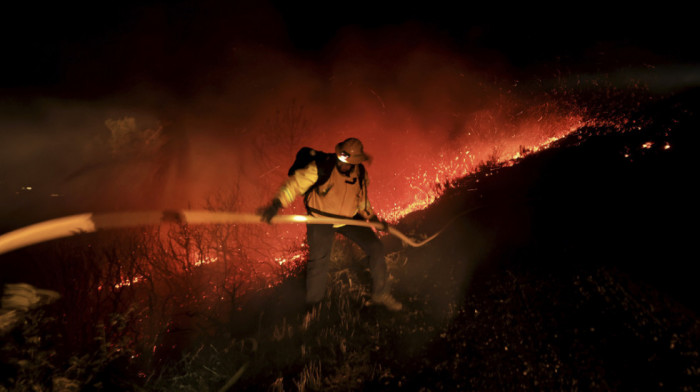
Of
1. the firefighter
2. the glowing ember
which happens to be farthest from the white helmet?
the glowing ember

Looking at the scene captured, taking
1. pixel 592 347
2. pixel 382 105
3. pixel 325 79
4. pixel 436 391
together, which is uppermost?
pixel 325 79

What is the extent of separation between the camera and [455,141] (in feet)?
64.4

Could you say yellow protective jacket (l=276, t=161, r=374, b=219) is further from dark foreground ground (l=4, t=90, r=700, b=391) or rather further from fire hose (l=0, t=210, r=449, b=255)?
dark foreground ground (l=4, t=90, r=700, b=391)

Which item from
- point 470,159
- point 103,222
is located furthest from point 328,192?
point 470,159

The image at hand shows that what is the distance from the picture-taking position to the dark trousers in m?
4.05

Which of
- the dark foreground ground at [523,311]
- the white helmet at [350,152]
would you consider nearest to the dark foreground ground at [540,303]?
the dark foreground ground at [523,311]

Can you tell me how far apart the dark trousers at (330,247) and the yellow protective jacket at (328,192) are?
0.65 feet

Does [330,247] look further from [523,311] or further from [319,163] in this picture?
[523,311]

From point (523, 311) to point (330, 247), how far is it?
2.15 meters

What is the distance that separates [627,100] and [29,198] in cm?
3594

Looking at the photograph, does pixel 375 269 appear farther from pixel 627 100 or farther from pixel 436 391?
pixel 627 100

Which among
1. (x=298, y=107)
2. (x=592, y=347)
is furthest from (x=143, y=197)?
(x=592, y=347)

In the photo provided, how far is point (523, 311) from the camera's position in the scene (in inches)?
136

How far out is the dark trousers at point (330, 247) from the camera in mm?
4055
